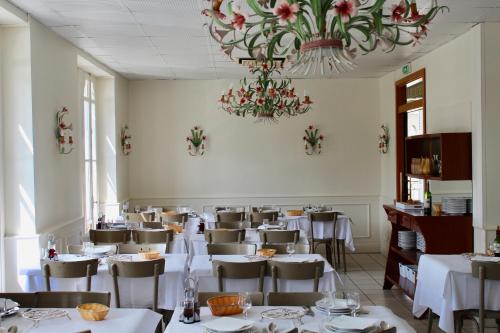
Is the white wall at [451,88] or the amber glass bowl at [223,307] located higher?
the white wall at [451,88]

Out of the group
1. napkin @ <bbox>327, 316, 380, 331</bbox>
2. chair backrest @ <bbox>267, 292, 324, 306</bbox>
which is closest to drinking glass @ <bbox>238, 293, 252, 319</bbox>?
chair backrest @ <bbox>267, 292, 324, 306</bbox>

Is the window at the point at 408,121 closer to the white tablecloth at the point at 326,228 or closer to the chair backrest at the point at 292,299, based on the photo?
the white tablecloth at the point at 326,228

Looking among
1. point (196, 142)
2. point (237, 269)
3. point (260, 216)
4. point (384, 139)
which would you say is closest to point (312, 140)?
point (384, 139)

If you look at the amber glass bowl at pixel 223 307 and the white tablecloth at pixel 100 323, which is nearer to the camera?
the white tablecloth at pixel 100 323

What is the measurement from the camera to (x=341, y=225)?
852 cm

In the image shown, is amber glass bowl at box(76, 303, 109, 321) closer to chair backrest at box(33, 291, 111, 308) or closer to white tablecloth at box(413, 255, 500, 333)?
chair backrest at box(33, 291, 111, 308)

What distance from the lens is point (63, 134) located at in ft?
21.1

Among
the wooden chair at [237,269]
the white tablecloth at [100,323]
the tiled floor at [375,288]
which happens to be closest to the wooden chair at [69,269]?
the wooden chair at [237,269]

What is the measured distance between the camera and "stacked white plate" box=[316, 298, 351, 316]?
3.01 m

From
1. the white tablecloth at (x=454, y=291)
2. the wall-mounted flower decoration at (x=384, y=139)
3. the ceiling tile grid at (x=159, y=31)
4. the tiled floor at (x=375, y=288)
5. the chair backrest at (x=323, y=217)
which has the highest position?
the ceiling tile grid at (x=159, y=31)

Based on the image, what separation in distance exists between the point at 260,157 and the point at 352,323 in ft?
24.8

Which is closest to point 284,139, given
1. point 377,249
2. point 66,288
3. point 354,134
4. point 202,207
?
point 354,134

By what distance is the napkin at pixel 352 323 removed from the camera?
8.90 feet

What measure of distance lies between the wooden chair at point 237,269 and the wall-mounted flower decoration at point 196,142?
6.00 m
